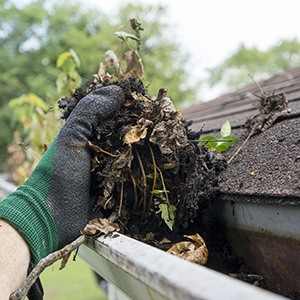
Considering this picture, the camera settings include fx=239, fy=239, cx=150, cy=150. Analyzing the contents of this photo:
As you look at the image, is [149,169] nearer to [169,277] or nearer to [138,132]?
[138,132]

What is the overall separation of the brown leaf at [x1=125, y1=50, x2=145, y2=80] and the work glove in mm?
310

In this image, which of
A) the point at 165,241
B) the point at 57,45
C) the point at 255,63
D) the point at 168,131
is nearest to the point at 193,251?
the point at 165,241

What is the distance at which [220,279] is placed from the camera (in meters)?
0.34

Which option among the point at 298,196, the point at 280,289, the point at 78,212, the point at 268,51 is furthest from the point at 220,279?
the point at 268,51

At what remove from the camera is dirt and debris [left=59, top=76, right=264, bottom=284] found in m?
0.74

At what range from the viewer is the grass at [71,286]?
504 cm

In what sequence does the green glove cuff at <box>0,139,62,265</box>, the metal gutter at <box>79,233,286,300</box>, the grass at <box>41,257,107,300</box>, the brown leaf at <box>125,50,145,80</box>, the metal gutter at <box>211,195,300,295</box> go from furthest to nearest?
the grass at <box>41,257,107,300</box>
the brown leaf at <box>125,50,145,80</box>
the green glove cuff at <box>0,139,62,265</box>
the metal gutter at <box>211,195,300,295</box>
the metal gutter at <box>79,233,286,300</box>

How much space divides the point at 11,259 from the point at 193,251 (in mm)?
485

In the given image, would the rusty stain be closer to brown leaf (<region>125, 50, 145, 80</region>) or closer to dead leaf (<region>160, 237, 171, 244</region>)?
dead leaf (<region>160, 237, 171, 244</region>)

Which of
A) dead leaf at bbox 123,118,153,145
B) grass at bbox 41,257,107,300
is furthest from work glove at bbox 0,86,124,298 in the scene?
grass at bbox 41,257,107,300

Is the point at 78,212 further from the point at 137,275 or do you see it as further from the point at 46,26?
the point at 46,26

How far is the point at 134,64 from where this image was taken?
1082 millimetres

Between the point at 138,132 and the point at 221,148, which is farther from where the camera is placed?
the point at 221,148

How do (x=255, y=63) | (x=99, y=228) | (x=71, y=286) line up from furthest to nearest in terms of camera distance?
(x=255, y=63) < (x=71, y=286) < (x=99, y=228)
